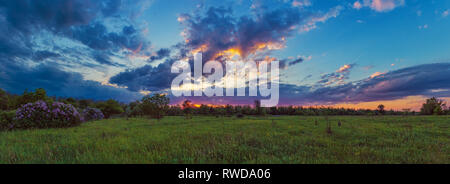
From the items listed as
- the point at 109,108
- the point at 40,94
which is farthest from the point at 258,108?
the point at 40,94

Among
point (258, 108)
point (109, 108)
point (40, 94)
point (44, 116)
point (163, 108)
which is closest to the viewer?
point (44, 116)

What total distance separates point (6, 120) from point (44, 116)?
1.98 metres

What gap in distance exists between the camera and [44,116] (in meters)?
12.5

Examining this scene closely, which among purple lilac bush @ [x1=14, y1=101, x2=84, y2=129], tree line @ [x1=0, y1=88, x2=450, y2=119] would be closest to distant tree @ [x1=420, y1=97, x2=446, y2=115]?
tree line @ [x1=0, y1=88, x2=450, y2=119]

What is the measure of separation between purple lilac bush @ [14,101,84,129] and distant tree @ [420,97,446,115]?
84.6 m

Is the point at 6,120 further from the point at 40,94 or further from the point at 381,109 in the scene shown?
the point at 381,109

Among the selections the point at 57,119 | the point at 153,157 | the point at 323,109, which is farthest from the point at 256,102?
the point at 153,157

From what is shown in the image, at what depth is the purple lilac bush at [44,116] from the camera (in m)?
11.8

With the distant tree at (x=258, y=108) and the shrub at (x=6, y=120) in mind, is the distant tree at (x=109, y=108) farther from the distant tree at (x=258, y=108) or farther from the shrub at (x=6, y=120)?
the distant tree at (x=258, y=108)

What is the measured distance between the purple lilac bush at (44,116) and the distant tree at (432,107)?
84.6 meters

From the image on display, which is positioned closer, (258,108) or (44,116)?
(44,116)

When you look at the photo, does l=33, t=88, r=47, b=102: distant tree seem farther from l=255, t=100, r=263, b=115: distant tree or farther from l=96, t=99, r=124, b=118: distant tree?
l=255, t=100, r=263, b=115: distant tree
